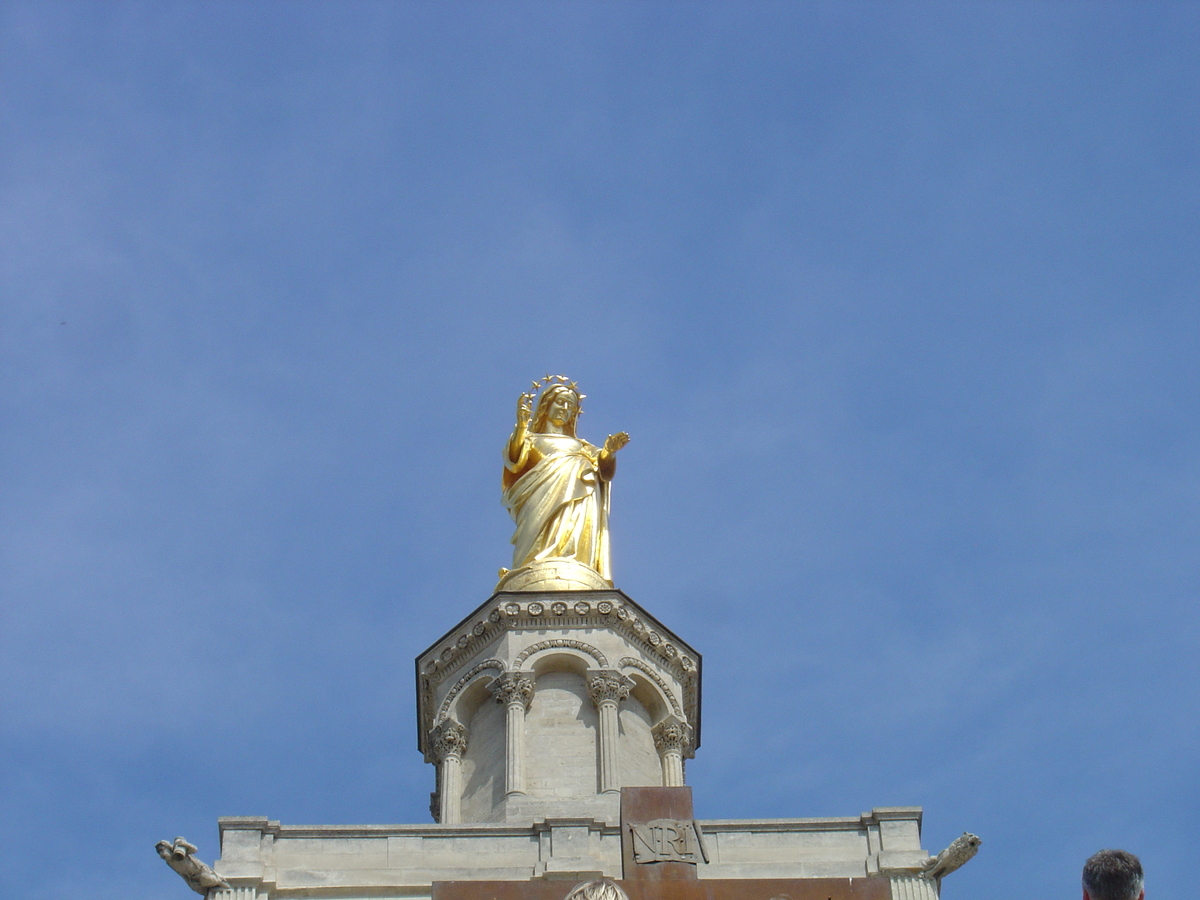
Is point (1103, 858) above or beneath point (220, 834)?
beneath

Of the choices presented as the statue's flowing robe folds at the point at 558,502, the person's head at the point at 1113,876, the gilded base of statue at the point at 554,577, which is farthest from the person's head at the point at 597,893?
the statue's flowing robe folds at the point at 558,502

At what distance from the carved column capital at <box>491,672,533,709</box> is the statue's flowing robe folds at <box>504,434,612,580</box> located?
12.6 feet

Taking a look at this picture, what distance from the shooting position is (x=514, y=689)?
110 feet

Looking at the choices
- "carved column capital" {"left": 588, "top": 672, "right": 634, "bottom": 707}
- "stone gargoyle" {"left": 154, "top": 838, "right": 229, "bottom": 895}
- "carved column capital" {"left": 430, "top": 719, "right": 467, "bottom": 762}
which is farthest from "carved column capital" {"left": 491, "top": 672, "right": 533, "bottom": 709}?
"stone gargoyle" {"left": 154, "top": 838, "right": 229, "bottom": 895}

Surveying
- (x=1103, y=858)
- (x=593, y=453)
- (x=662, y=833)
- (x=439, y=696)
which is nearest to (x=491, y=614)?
(x=439, y=696)

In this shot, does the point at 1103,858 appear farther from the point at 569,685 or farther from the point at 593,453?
the point at 593,453

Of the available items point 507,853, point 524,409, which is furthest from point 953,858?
point 524,409

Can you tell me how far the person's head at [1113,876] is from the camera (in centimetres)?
1062

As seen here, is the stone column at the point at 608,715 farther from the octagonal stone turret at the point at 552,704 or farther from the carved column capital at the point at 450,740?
the carved column capital at the point at 450,740

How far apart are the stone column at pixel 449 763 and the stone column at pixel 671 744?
3239mm

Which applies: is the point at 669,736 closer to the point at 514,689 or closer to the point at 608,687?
the point at 608,687

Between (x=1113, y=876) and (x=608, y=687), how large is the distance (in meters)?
23.2

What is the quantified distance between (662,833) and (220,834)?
12.6 m

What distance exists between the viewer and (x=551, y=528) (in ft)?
125
